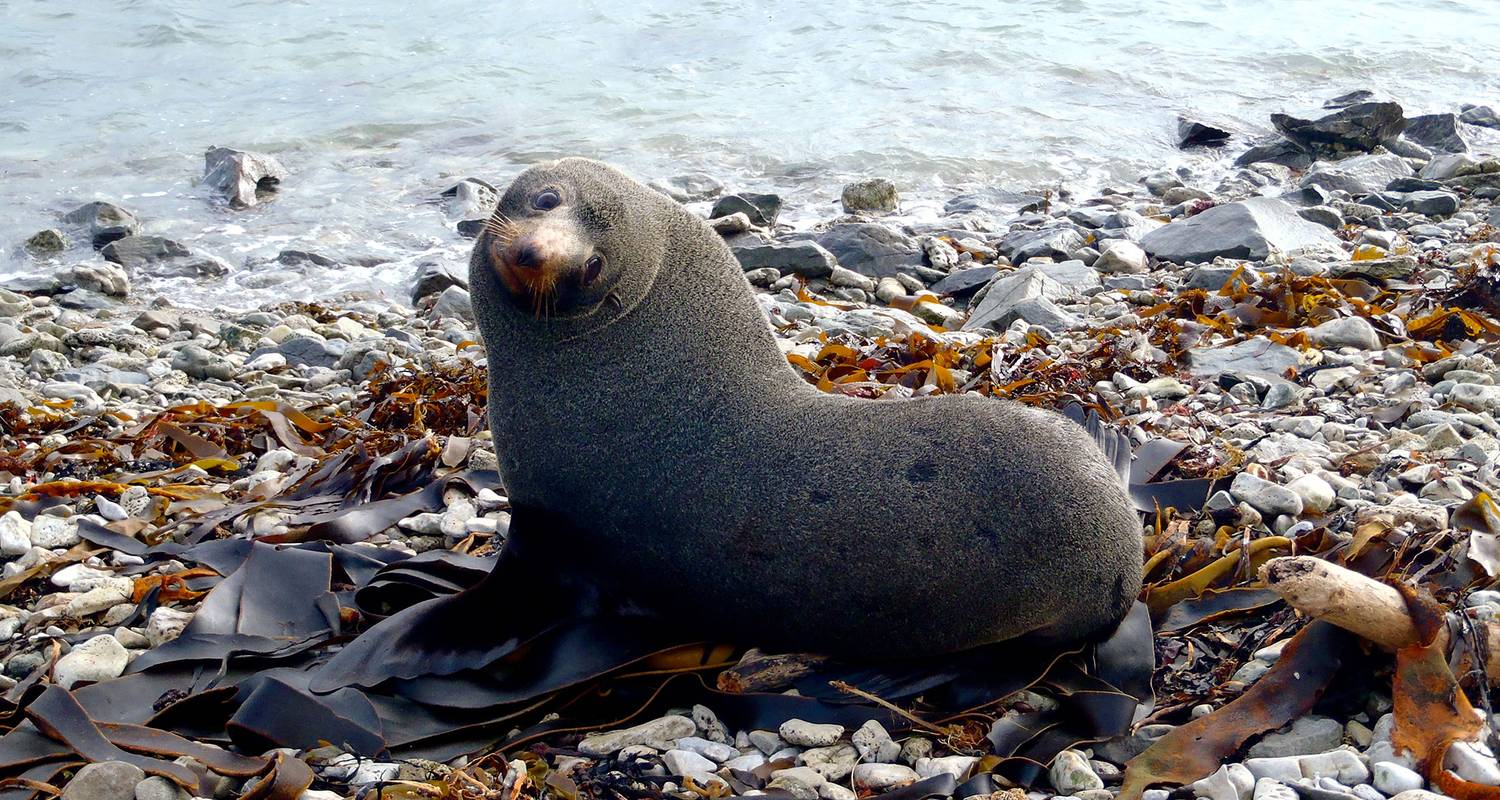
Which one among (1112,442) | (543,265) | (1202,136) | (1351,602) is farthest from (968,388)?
(1202,136)

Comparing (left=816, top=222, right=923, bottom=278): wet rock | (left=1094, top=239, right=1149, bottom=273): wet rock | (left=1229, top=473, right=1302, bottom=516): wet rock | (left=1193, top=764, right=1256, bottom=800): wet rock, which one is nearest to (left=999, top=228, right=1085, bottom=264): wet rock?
(left=1094, top=239, right=1149, bottom=273): wet rock

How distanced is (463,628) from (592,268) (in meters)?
1.07

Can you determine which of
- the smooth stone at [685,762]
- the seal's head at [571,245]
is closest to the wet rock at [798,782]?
the smooth stone at [685,762]

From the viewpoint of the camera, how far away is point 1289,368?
6.01 m

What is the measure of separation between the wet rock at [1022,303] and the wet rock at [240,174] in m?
7.67

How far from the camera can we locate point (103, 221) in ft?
37.0

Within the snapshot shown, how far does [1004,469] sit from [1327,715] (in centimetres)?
94

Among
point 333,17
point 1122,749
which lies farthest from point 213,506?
point 333,17

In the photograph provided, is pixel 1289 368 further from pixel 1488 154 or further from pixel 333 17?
pixel 333 17

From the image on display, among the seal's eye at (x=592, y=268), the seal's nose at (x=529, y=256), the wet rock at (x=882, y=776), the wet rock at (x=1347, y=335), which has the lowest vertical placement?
the wet rock at (x=1347, y=335)

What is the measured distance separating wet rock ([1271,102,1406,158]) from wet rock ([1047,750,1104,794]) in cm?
1323

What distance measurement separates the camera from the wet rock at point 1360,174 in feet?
40.5

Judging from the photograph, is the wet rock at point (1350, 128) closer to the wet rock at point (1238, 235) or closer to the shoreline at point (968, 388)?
the shoreline at point (968, 388)

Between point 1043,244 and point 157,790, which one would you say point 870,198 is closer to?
point 1043,244
